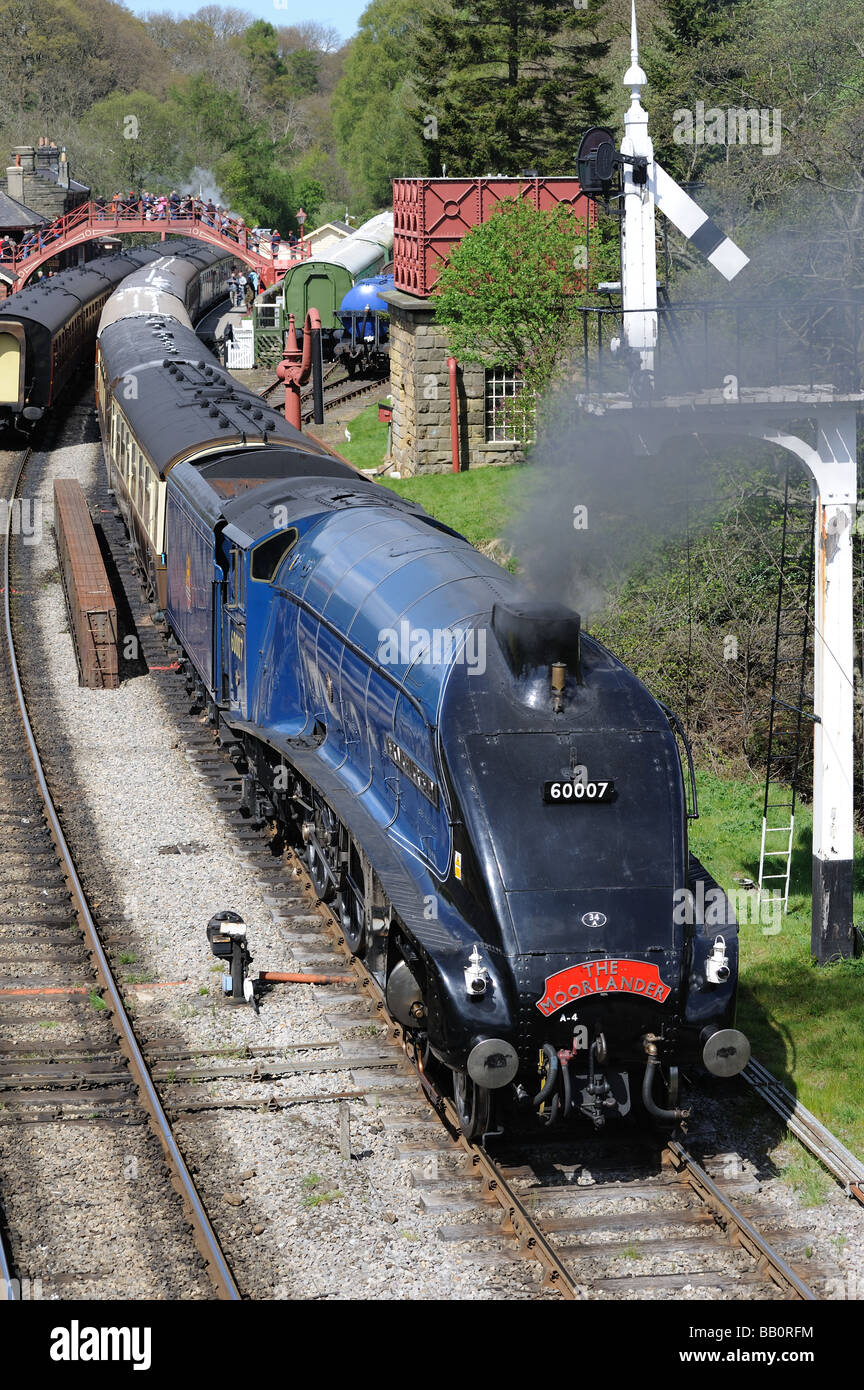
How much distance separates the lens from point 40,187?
72.9 m

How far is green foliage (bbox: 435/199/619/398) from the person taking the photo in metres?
27.1

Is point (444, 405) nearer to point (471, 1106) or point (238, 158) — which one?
point (471, 1106)

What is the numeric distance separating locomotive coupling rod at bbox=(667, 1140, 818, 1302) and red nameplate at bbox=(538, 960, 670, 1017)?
1.23 meters

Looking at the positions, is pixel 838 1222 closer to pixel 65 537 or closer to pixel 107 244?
pixel 65 537

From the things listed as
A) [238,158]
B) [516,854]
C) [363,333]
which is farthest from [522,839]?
[238,158]

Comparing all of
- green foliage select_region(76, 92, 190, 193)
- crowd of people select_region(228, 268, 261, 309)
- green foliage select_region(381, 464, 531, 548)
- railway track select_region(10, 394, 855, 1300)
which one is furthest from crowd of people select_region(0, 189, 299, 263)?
railway track select_region(10, 394, 855, 1300)

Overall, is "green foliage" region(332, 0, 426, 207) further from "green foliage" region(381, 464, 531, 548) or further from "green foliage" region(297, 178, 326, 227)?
"green foliage" region(381, 464, 531, 548)

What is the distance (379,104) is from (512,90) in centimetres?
4220

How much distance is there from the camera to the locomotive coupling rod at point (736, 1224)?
25.9 ft

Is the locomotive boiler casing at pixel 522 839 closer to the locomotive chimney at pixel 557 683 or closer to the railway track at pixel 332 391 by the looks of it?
the locomotive chimney at pixel 557 683

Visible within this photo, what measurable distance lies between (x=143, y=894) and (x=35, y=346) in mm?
24364

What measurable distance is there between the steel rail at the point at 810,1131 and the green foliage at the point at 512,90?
123 ft

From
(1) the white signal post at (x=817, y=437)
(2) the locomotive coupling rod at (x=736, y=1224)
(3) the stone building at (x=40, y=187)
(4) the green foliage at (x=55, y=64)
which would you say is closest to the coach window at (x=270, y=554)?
(1) the white signal post at (x=817, y=437)

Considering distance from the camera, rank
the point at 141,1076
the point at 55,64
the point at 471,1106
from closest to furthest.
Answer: the point at 471,1106
the point at 141,1076
the point at 55,64
